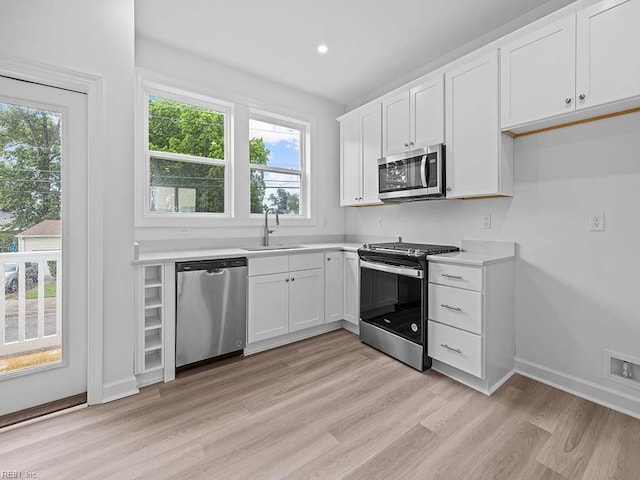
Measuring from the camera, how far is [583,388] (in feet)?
6.84

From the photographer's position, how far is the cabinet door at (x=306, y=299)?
2.96 m

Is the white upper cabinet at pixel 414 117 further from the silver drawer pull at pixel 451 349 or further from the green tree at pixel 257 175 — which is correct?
the silver drawer pull at pixel 451 349

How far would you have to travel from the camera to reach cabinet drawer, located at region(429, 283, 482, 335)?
83.7 inches

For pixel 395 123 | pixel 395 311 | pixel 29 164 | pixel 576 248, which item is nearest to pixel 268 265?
pixel 395 311

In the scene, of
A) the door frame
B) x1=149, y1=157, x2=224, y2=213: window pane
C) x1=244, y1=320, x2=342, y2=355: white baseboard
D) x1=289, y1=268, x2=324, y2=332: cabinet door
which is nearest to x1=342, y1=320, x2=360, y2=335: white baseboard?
x1=244, y1=320, x2=342, y2=355: white baseboard

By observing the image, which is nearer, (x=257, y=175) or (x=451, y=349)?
(x=451, y=349)

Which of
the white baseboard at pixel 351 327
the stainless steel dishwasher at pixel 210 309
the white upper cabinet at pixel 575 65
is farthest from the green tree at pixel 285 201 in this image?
the white upper cabinet at pixel 575 65

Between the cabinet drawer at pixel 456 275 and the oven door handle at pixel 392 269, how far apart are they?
11 cm

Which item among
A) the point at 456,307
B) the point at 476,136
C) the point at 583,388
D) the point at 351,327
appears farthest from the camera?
the point at 351,327

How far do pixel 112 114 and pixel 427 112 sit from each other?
246 centimetres

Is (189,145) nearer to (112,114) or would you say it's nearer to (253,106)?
(253,106)

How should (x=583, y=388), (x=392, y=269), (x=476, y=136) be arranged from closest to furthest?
(x=583, y=388) < (x=476, y=136) < (x=392, y=269)

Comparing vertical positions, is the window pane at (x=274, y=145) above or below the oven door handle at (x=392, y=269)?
above

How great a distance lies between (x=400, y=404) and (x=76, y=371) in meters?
2.15
